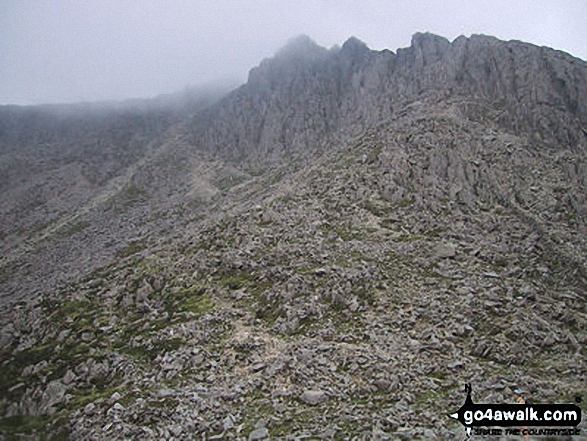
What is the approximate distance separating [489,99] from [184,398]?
7311 cm

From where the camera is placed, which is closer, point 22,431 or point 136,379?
point 22,431

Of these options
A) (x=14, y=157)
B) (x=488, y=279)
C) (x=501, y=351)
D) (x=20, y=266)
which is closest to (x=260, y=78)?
(x=14, y=157)

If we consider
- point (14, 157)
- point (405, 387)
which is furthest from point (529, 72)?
point (14, 157)

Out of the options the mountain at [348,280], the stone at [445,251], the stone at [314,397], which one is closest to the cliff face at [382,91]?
the mountain at [348,280]

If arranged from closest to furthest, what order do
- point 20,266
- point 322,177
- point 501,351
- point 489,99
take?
point 501,351 < point 322,177 < point 489,99 < point 20,266

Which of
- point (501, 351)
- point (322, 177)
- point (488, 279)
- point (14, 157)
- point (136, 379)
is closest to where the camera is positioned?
point (501, 351)

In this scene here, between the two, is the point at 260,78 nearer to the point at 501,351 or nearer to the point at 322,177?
the point at 322,177

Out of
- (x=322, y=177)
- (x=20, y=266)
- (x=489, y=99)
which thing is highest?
(x=489, y=99)

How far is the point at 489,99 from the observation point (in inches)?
3248

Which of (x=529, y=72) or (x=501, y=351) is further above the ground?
(x=529, y=72)
